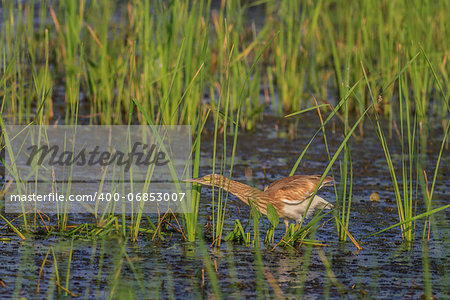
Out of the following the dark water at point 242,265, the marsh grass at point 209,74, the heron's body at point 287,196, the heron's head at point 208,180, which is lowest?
the dark water at point 242,265

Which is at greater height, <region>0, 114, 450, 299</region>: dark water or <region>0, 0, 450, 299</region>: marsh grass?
<region>0, 0, 450, 299</region>: marsh grass

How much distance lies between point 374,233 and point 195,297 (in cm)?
147

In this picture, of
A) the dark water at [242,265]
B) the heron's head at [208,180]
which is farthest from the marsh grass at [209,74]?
the heron's head at [208,180]

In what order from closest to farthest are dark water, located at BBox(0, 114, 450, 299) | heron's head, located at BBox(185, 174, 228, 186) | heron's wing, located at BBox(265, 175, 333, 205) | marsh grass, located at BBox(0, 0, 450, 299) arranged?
1. dark water, located at BBox(0, 114, 450, 299)
2. heron's head, located at BBox(185, 174, 228, 186)
3. heron's wing, located at BBox(265, 175, 333, 205)
4. marsh grass, located at BBox(0, 0, 450, 299)

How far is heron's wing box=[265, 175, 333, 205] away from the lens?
511 centimetres

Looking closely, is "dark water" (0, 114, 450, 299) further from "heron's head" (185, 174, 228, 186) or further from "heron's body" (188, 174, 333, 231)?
"heron's head" (185, 174, 228, 186)

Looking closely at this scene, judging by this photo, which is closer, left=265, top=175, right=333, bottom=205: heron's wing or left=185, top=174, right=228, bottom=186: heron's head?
left=185, top=174, right=228, bottom=186: heron's head

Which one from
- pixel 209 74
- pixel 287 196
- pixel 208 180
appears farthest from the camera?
pixel 209 74

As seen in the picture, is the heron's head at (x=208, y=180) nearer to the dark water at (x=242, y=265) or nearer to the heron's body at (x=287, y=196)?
the heron's body at (x=287, y=196)

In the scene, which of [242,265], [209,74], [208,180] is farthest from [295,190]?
[209,74]

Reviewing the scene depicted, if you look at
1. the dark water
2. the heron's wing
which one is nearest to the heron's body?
the heron's wing

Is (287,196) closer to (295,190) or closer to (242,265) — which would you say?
(295,190)

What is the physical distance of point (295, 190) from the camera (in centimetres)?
516

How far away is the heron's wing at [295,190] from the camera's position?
16.8 feet
